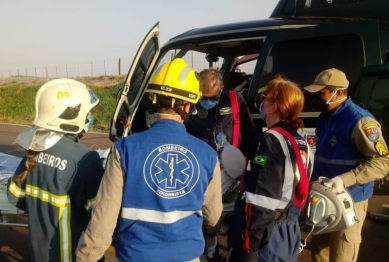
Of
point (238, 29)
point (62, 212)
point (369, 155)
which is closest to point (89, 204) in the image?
point (62, 212)

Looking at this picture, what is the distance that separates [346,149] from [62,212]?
2.02 metres

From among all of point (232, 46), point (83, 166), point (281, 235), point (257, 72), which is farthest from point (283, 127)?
point (232, 46)

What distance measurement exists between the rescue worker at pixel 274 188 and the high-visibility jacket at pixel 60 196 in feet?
2.86

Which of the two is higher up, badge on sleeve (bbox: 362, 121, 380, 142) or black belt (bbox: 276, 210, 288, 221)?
badge on sleeve (bbox: 362, 121, 380, 142)

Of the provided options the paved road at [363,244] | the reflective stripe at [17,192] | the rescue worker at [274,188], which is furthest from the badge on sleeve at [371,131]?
the reflective stripe at [17,192]

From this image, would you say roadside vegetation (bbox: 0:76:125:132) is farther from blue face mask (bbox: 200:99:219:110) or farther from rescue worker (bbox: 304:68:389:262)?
rescue worker (bbox: 304:68:389:262)

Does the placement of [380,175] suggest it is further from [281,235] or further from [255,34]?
[255,34]

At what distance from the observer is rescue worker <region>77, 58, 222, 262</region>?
196cm

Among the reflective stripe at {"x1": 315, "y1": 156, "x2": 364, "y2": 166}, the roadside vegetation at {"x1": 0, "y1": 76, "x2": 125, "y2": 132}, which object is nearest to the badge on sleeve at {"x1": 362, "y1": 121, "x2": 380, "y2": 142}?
the reflective stripe at {"x1": 315, "y1": 156, "x2": 364, "y2": 166}

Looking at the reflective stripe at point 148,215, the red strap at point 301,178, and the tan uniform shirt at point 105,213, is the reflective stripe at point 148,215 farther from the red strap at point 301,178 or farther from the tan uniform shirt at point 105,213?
the red strap at point 301,178

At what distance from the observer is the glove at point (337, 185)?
2.74 metres

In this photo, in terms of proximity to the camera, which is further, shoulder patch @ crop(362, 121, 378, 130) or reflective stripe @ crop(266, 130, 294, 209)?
shoulder patch @ crop(362, 121, 378, 130)

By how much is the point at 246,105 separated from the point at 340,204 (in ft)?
5.16

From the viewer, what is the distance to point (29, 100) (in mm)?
32125
